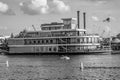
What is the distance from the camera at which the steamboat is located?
13538cm

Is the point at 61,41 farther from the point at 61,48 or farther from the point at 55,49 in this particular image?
the point at 55,49

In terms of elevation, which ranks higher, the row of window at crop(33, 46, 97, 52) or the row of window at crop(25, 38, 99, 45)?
the row of window at crop(25, 38, 99, 45)

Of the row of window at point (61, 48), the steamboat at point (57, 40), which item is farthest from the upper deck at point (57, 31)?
the row of window at point (61, 48)

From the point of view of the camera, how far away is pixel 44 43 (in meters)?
142

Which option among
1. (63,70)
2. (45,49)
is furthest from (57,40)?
(63,70)

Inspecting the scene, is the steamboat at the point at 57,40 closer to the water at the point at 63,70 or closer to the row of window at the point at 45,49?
the row of window at the point at 45,49

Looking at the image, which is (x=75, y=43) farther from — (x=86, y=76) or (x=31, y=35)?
(x=86, y=76)

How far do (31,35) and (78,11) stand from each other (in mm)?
33037

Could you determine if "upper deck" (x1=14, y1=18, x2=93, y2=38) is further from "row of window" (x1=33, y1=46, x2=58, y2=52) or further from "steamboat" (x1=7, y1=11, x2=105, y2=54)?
"row of window" (x1=33, y1=46, x2=58, y2=52)

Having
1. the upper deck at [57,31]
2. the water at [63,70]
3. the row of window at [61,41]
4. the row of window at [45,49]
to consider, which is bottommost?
the water at [63,70]

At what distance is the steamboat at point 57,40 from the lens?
135 meters

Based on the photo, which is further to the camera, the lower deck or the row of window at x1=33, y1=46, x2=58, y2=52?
the row of window at x1=33, y1=46, x2=58, y2=52

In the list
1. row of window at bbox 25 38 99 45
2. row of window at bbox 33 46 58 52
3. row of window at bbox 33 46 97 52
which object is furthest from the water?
row of window at bbox 33 46 58 52

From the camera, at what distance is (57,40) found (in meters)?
140
